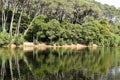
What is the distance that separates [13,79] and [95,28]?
62455mm

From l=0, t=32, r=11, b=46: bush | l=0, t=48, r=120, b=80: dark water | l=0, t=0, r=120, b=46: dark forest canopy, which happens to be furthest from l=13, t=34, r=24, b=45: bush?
l=0, t=48, r=120, b=80: dark water

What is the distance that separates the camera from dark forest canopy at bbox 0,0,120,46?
216ft

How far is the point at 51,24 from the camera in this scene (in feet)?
Result: 232

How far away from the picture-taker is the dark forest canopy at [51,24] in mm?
65812

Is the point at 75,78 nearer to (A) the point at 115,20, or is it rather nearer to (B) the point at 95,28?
(B) the point at 95,28

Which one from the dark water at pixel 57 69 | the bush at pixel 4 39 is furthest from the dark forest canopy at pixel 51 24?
the dark water at pixel 57 69

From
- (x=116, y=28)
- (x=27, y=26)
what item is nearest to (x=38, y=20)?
(x=27, y=26)

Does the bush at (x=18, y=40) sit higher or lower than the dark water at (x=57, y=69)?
lower

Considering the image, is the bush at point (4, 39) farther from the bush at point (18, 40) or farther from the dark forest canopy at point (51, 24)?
the bush at point (18, 40)

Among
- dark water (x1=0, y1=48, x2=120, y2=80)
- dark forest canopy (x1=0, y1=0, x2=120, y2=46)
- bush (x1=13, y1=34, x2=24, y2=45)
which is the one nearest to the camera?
dark water (x1=0, y1=48, x2=120, y2=80)

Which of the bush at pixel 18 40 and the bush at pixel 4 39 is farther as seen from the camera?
the bush at pixel 18 40

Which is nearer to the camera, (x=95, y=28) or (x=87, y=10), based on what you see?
(x=95, y=28)

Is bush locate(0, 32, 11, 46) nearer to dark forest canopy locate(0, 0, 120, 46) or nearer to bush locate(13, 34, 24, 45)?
dark forest canopy locate(0, 0, 120, 46)

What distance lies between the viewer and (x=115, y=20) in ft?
382
